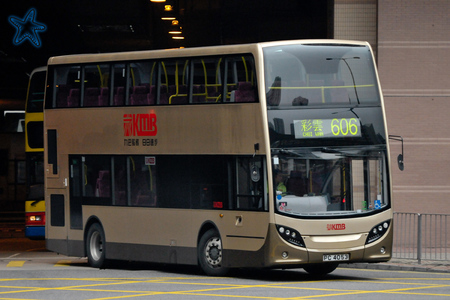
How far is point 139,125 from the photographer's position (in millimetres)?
19109

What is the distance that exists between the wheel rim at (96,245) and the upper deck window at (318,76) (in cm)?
582

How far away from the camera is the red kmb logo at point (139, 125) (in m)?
18.9

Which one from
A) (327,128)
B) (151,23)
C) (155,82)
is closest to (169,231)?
(155,82)

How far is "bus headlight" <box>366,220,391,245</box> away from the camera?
55.2 feet

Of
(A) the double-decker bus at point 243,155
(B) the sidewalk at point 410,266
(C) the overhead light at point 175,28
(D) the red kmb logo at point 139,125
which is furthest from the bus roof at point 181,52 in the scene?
(C) the overhead light at point 175,28

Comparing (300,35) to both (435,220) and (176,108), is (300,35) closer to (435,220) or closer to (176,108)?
(435,220)

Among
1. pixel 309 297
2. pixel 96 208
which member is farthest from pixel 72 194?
pixel 309 297

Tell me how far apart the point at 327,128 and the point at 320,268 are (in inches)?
A: 109

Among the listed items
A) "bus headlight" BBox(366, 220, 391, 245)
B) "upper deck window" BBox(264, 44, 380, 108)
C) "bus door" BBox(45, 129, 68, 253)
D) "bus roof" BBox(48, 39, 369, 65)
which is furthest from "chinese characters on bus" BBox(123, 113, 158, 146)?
"bus headlight" BBox(366, 220, 391, 245)

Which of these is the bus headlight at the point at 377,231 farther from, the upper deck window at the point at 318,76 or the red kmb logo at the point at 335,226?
the upper deck window at the point at 318,76

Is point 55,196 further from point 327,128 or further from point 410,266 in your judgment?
point 410,266

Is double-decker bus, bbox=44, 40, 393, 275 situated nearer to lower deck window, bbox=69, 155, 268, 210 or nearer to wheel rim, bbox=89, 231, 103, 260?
lower deck window, bbox=69, 155, 268, 210

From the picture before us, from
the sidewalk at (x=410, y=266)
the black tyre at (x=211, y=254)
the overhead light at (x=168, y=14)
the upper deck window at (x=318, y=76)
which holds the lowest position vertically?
the sidewalk at (x=410, y=266)

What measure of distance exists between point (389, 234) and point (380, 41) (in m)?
8.14
